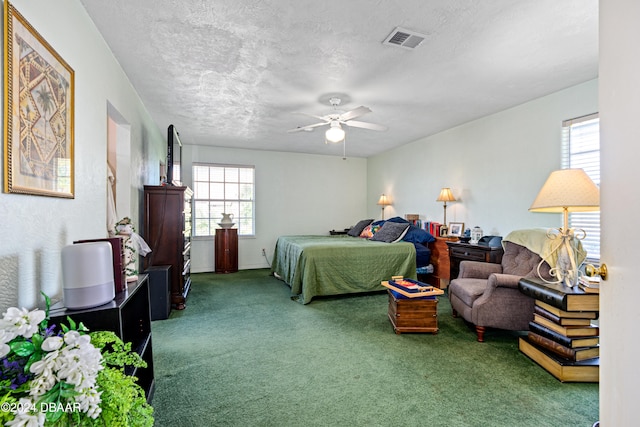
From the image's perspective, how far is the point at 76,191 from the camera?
177 cm

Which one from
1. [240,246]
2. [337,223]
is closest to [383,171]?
[337,223]

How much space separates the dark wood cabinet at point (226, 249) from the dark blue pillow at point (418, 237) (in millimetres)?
3265

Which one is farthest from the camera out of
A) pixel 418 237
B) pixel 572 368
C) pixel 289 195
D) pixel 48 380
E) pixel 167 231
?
pixel 289 195


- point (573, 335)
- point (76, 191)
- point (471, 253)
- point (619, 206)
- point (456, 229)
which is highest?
point (76, 191)

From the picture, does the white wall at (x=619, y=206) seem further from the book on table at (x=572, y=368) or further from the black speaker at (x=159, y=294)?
the black speaker at (x=159, y=294)

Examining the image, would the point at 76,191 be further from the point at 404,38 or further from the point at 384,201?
the point at 384,201

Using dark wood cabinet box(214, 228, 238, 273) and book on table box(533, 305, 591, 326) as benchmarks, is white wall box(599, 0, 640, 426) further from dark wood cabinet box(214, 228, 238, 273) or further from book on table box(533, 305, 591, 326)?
dark wood cabinet box(214, 228, 238, 273)

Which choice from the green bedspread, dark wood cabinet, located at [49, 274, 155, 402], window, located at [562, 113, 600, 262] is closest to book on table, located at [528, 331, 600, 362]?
window, located at [562, 113, 600, 262]

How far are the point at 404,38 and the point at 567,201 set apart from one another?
5.68 feet

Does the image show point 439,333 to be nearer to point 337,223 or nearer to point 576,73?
point 576,73

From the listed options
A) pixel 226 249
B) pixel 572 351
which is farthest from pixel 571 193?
pixel 226 249

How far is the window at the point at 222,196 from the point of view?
238 inches

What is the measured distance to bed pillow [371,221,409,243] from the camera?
478 centimetres

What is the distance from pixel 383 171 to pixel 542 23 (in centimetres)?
464
